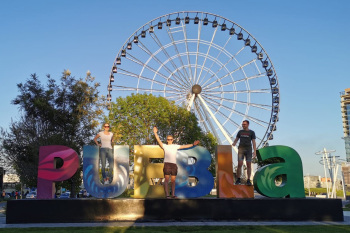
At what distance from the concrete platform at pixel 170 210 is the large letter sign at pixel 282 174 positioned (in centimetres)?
67

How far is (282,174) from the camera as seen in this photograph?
39.8 ft

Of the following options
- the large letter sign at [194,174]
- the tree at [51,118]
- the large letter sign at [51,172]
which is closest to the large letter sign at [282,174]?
the large letter sign at [194,174]

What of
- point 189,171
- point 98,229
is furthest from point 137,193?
point 98,229

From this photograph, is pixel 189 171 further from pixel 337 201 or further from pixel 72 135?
pixel 72 135

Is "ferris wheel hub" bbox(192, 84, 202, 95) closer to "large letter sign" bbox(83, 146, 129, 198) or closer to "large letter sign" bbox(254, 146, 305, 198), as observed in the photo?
"large letter sign" bbox(254, 146, 305, 198)

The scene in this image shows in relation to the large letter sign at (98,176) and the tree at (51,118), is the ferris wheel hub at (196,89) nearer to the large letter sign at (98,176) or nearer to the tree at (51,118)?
the tree at (51,118)

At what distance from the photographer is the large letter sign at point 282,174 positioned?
11.8 m

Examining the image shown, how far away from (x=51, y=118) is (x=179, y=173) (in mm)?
20163

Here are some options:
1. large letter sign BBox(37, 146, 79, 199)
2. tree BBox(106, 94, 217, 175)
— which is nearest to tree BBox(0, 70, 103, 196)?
tree BBox(106, 94, 217, 175)

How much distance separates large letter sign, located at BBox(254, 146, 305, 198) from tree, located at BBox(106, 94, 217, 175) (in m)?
22.0

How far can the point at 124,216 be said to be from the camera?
10781 millimetres

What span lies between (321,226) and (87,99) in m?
22.9

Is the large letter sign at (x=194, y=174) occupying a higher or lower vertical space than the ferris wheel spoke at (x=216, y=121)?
lower

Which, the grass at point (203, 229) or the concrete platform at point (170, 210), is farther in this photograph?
the concrete platform at point (170, 210)
